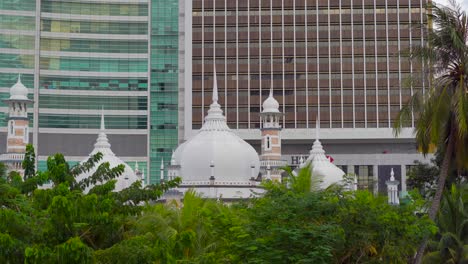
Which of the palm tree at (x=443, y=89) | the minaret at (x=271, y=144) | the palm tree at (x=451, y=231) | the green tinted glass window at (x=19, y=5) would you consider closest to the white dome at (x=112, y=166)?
the minaret at (x=271, y=144)

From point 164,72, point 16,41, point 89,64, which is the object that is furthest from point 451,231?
point 16,41

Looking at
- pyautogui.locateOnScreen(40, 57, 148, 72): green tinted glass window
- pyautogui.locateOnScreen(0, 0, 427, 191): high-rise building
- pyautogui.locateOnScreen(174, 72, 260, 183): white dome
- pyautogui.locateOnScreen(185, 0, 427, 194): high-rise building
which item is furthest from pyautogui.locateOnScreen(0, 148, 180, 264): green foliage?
pyautogui.locateOnScreen(185, 0, 427, 194): high-rise building

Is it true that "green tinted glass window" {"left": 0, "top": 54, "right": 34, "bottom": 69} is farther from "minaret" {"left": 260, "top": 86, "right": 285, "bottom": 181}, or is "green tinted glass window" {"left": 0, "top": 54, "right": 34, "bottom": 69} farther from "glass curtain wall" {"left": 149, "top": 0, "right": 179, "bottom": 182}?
"minaret" {"left": 260, "top": 86, "right": 285, "bottom": 181}

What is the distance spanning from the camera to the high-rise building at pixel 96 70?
97250 millimetres

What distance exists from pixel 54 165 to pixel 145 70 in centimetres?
7739

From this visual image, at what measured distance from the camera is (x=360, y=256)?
26859 mm

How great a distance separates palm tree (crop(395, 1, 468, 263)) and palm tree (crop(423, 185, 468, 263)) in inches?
156

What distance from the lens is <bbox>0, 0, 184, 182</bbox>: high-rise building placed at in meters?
97.2

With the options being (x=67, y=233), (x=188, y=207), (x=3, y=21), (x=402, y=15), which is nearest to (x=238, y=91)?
(x=402, y=15)

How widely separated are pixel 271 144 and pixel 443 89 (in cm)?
3944

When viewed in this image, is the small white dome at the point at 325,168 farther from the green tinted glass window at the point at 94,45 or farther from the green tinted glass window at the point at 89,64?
the green tinted glass window at the point at 94,45

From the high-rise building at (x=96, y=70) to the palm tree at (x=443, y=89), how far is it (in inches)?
2808

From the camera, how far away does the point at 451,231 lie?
31.2m

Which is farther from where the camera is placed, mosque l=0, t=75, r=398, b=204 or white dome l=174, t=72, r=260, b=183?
white dome l=174, t=72, r=260, b=183
